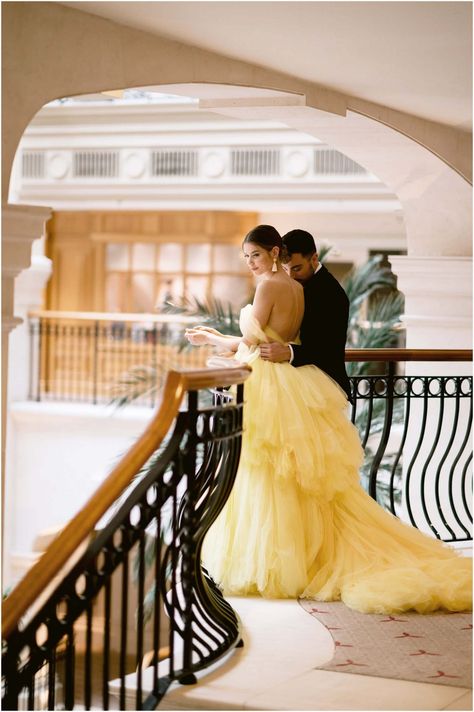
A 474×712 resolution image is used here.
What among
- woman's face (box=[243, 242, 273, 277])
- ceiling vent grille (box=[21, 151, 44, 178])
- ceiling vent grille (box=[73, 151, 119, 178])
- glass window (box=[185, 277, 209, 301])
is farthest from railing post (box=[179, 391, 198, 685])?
glass window (box=[185, 277, 209, 301])

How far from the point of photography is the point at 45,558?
304 centimetres

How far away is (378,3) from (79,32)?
3.75 feet

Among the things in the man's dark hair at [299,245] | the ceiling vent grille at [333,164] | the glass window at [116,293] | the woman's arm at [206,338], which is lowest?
the woman's arm at [206,338]

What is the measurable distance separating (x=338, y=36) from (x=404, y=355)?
1.86 m

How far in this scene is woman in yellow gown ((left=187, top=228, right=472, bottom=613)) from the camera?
4254 mm

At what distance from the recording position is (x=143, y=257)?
1475cm

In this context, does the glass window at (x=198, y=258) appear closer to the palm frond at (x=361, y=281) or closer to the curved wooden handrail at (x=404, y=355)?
the palm frond at (x=361, y=281)

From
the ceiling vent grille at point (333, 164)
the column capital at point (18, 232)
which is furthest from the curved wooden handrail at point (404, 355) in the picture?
the ceiling vent grille at point (333, 164)

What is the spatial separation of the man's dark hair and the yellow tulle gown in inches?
15.7

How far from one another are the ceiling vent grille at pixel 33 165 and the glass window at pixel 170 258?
2124mm

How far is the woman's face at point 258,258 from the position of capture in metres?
4.48

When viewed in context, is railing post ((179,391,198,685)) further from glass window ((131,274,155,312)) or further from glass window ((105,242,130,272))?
glass window ((105,242,130,272))

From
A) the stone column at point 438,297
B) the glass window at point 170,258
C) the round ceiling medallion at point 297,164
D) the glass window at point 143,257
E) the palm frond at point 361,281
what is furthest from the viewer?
the glass window at point 143,257

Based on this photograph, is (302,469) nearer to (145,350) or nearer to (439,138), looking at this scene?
Answer: (439,138)
